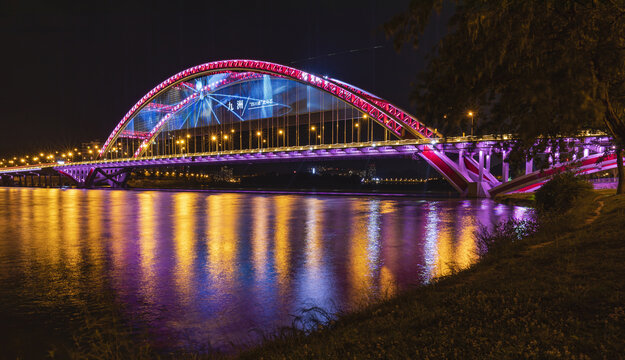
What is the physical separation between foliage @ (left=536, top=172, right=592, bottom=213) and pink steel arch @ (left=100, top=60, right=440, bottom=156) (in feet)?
76.6

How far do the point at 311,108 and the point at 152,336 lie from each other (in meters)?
69.9

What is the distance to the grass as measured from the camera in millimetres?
3848

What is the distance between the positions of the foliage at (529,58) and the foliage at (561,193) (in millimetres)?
13639

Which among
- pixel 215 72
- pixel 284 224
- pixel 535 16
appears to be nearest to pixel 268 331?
pixel 535 16

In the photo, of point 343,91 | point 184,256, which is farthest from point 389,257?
point 343,91

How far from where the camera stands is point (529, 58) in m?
6.62

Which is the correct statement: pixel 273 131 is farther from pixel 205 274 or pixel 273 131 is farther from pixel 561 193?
pixel 205 274

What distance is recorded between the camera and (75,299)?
7590 millimetres

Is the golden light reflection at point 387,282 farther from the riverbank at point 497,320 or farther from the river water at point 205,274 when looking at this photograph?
the riverbank at point 497,320

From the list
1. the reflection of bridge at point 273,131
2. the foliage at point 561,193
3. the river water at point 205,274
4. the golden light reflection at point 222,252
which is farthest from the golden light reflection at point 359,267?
the reflection of bridge at point 273,131

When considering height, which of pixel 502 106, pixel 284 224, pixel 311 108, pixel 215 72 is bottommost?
pixel 284 224

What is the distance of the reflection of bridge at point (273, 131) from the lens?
150 ft

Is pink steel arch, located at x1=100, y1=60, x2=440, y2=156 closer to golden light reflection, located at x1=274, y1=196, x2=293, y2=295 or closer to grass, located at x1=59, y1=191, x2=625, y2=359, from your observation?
golden light reflection, located at x1=274, y1=196, x2=293, y2=295

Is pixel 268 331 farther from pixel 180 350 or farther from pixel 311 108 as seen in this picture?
pixel 311 108
